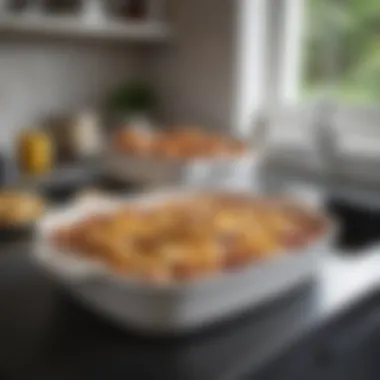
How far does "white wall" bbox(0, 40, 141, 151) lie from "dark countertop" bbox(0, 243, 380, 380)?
1.05m

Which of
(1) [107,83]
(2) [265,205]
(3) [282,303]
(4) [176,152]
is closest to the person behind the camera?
(3) [282,303]

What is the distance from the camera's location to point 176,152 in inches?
47.9

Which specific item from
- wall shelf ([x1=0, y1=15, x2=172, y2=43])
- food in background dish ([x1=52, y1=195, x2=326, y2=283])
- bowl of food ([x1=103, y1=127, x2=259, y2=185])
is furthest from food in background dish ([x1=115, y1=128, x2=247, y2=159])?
food in background dish ([x1=52, y1=195, x2=326, y2=283])

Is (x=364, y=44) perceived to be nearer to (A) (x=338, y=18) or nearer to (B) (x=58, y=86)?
(A) (x=338, y=18)

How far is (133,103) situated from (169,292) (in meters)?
1.37

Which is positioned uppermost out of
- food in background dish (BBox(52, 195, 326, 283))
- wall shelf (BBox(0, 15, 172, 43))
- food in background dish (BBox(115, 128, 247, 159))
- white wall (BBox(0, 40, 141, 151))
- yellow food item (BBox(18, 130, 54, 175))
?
wall shelf (BBox(0, 15, 172, 43))

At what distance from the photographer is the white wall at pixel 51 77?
1604 millimetres

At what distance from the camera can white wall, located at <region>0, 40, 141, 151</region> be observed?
1604mm

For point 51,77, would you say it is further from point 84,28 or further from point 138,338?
point 138,338

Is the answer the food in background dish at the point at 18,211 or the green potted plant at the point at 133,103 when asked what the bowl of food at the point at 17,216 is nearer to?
the food in background dish at the point at 18,211

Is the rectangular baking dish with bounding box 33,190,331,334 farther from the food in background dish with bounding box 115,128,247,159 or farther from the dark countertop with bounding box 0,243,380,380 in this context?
the food in background dish with bounding box 115,128,247,159

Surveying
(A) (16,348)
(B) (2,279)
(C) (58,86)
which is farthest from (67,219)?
(C) (58,86)

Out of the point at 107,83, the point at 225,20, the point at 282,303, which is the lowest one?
the point at 282,303

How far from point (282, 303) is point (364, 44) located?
118 centimetres
